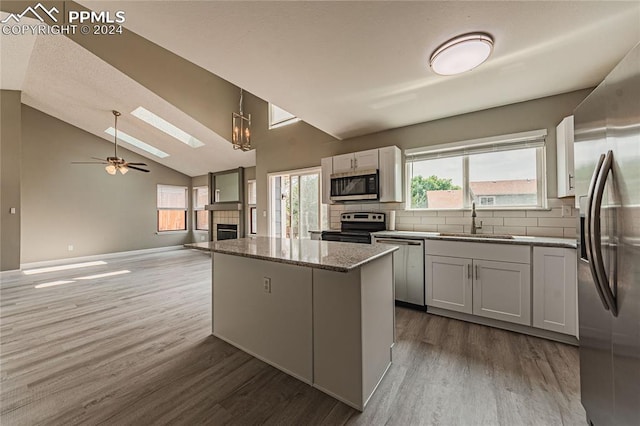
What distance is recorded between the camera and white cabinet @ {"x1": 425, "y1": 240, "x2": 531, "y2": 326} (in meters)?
2.39

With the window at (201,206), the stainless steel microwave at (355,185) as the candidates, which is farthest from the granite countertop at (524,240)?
the window at (201,206)

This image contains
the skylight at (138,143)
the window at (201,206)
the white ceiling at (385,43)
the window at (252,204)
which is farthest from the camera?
the window at (201,206)

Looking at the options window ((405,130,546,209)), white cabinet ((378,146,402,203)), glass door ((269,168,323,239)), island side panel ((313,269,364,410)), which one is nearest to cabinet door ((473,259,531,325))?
window ((405,130,546,209))

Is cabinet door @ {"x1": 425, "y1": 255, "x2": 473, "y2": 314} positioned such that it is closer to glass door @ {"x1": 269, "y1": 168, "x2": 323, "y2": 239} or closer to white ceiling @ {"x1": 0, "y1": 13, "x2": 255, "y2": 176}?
glass door @ {"x1": 269, "y1": 168, "x2": 323, "y2": 239}

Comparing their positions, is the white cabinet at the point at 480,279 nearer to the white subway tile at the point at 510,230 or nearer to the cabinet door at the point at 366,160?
the white subway tile at the point at 510,230

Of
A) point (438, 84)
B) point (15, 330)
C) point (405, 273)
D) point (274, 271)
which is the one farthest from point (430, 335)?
point (15, 330)

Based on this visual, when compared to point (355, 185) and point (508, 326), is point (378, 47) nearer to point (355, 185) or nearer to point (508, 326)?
point (355, 185)

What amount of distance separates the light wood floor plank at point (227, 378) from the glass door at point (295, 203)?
258 cm

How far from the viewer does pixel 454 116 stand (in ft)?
10.8

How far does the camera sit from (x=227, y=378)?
1832 millimetres

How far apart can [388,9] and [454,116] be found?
2.15 meters

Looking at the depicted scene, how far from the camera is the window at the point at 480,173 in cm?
288

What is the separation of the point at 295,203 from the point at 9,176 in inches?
217

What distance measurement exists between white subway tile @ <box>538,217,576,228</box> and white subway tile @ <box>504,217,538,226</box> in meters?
0.05
